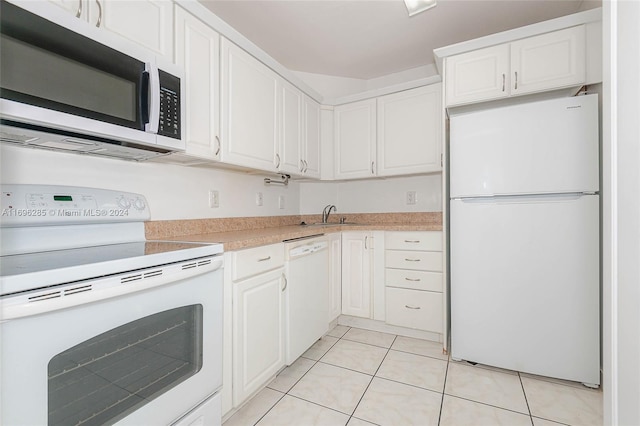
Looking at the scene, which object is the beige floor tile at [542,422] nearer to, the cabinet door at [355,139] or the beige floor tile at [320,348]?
the beige floor tile at [320,348]

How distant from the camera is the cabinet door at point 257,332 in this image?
140cm

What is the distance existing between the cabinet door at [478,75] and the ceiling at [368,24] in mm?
378

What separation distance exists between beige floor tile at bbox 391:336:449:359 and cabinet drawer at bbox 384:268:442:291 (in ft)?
1.40

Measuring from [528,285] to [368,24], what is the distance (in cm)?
213

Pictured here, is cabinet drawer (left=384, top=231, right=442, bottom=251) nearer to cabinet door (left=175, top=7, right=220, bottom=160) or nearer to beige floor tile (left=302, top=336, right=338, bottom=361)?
beige floor tile (left=302, top=336, right=338, bottom=361)

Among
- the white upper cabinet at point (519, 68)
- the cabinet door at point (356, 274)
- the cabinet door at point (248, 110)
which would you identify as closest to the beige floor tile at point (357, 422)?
the cabinet door at point (356, 274)

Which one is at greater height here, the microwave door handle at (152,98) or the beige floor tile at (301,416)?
the microwave door handle at (152,98)

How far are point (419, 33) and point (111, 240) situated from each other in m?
2.55

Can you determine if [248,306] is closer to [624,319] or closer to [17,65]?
[17,65]

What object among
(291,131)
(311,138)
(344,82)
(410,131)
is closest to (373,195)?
(410,131)

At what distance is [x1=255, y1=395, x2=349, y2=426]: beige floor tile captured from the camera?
4.60ft

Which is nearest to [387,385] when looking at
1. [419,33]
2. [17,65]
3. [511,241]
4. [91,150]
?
[511,241]

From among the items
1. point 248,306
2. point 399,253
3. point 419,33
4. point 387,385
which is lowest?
point 387,385

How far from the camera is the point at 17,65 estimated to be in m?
0.85
